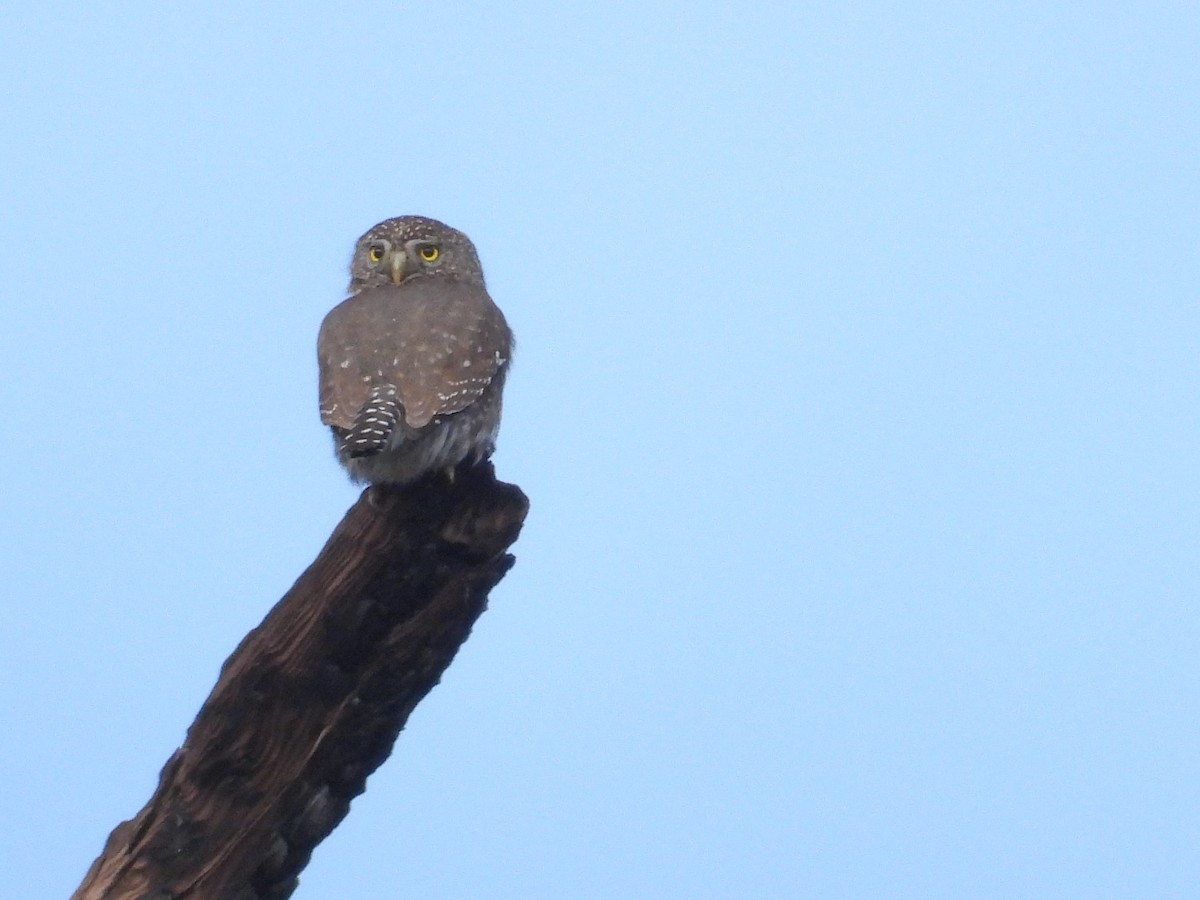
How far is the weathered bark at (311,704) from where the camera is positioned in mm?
5281

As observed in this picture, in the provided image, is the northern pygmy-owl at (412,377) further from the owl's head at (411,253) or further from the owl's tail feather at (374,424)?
the owl's head at (411,253)

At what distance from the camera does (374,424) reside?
6145mm

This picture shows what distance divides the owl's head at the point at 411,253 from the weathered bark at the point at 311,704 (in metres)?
3.00

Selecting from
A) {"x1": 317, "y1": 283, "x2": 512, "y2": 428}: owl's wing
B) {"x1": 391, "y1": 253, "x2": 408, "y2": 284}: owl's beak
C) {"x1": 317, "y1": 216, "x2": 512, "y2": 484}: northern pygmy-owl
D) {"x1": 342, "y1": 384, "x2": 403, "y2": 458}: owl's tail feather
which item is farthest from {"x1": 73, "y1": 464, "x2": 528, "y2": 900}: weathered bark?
{"x1": 391, "y1": 253, "x2": 408, "y2": 284}: owl's beak

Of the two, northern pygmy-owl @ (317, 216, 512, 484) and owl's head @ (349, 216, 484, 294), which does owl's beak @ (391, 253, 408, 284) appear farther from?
northern pygmy-owl @ (317, 216, 512, 484)

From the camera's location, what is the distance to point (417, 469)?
635cm

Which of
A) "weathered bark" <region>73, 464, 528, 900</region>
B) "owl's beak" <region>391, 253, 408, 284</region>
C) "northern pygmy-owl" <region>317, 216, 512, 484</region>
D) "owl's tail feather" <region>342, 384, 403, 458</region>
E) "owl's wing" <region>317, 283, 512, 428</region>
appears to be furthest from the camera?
"owl's beak" <region>391, 253, 408, 284</region>

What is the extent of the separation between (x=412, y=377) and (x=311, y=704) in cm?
175

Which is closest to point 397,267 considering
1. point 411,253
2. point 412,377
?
point 411,253

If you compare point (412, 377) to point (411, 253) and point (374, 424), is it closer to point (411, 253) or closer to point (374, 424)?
point (374, 424)

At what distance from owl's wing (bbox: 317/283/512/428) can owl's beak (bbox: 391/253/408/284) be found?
58 centimetres

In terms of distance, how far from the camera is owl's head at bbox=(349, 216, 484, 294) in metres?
8.49

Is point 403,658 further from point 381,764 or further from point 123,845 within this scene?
point 123,845

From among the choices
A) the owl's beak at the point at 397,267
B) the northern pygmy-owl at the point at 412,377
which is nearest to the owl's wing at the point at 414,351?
the northern pygmy-owl at the point at 412,377
